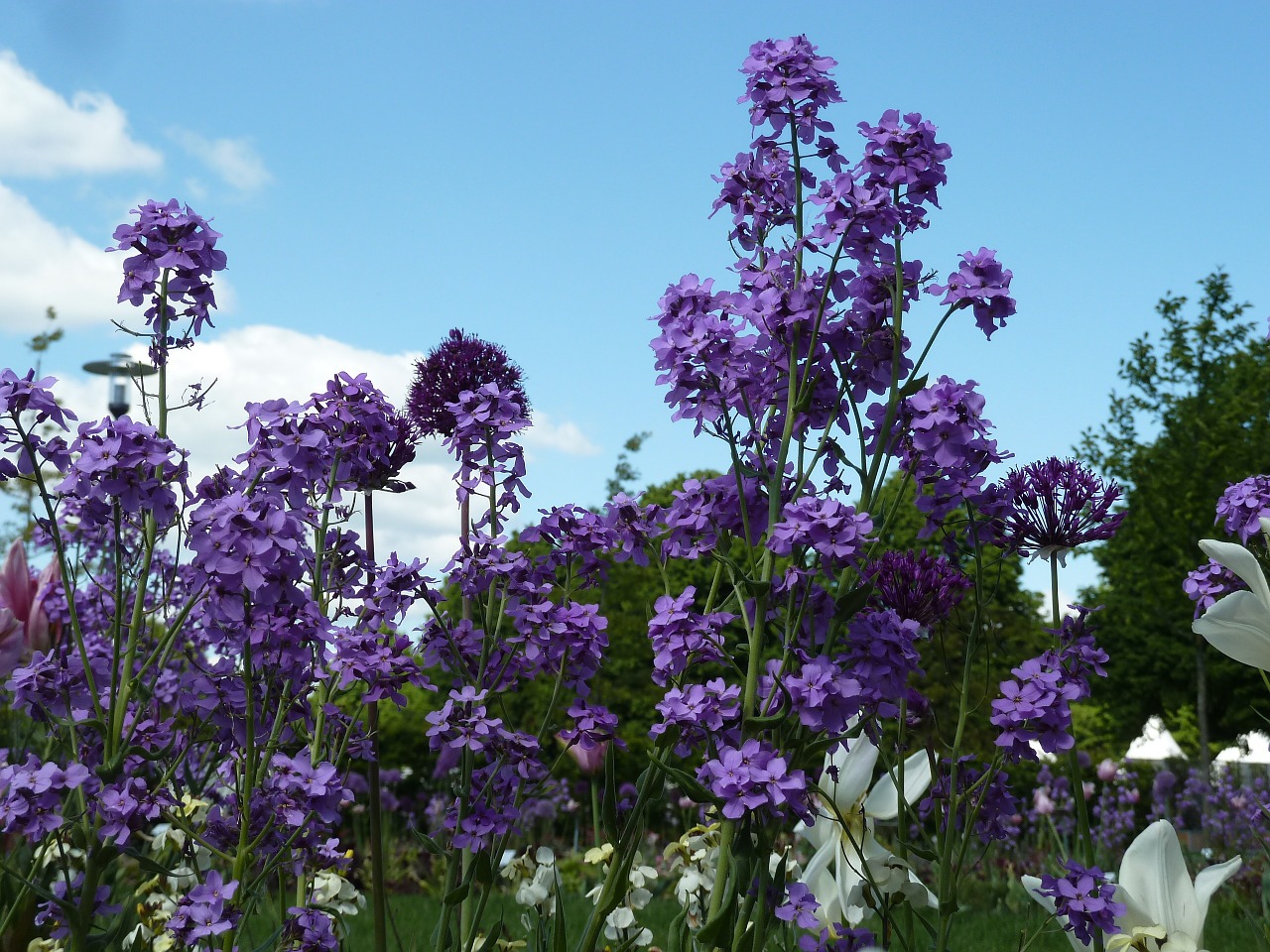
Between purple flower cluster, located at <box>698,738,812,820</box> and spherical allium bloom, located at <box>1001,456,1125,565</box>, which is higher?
spherical allium bloom, located at <box>1001,456,1125,565</box>

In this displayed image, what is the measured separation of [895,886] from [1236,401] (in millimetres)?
18054

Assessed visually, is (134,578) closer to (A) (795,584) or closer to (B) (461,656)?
(B) (461,656)

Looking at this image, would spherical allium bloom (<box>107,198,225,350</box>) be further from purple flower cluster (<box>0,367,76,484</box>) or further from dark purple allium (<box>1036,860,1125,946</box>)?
dark purple allium (<box>1036,860,1125,946</box>)

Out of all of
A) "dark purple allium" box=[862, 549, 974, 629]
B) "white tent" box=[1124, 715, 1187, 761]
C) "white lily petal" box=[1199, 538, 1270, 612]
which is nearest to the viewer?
"white lily petal" box=[1199, 538, 1270, 612]

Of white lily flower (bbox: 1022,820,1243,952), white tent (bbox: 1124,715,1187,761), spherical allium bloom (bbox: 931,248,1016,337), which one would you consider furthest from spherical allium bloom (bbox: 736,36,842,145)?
white tent (bbox: 1124,715,1187,761)

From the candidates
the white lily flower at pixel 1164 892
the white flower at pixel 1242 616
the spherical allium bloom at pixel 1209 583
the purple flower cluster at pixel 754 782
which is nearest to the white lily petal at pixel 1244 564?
the white flower at pixel 1242 616

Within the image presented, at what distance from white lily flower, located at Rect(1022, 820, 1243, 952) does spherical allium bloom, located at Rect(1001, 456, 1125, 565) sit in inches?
45.9

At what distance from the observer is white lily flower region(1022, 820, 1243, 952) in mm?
2463

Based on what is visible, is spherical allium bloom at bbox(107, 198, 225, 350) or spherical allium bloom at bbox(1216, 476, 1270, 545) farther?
spherical allium bloom at bbox(1216, 476, 1270, 545)

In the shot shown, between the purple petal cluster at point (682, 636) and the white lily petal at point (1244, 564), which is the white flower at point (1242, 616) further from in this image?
the purple petal cluster at point (682, 636)

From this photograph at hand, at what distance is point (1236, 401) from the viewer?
18875 mm

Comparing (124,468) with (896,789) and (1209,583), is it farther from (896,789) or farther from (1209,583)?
(1209,583)

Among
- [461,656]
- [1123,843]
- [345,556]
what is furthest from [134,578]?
[1123,843]

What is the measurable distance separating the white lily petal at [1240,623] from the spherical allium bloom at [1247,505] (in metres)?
2.03
